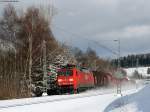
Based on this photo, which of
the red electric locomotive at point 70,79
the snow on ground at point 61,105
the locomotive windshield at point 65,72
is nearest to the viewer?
the snow on ground at point 61,105

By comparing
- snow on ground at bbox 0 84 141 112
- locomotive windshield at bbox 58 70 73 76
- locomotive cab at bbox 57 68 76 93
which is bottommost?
snow on ground at bbox 0 84 141 112

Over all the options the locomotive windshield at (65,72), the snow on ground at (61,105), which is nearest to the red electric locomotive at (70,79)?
the locomotive windshield at (65,72)

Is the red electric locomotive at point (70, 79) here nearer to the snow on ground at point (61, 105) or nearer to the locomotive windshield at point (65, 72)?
the locomotive windshield at point (65, 72)

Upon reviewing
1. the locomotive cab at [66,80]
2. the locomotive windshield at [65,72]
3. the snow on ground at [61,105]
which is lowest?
the snow on ground at [61,105]

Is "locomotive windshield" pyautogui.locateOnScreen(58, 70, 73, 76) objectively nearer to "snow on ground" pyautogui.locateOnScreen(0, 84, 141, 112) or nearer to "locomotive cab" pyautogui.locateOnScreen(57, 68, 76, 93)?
"locomotive cab" pyautogui.locateOnScreen(57, 68, 76, 93)

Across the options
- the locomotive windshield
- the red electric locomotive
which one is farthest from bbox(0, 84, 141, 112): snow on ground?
the locomotive windshield

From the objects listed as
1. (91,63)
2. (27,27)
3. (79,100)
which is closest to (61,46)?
(27,27)

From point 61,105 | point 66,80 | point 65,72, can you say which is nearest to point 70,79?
point 66,80

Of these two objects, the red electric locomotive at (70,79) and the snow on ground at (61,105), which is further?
the red electric locomotive at (70,79)

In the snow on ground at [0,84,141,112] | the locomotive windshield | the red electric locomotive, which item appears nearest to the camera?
the snow on ground at [0,84,141,112]

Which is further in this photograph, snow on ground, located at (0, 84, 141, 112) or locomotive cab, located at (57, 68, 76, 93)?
locomotive cab, located at (57, 68, 76, 93)

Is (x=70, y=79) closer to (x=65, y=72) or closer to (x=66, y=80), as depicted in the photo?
(x=66, y=80)

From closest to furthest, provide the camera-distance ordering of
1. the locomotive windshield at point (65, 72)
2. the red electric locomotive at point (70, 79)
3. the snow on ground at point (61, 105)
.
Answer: the snow on ground at point (61, 105), the red electric locomotive at point (70, 79), the locomotive windshield at point (65, 72)

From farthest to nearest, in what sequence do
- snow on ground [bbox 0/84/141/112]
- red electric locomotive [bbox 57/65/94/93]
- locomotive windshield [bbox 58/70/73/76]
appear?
locomotive windshield [bbox 58/70/73/76] < red electric locomotive [bbox 57/65/94/93] < snow on ground [bbox 0/84/141/112]
